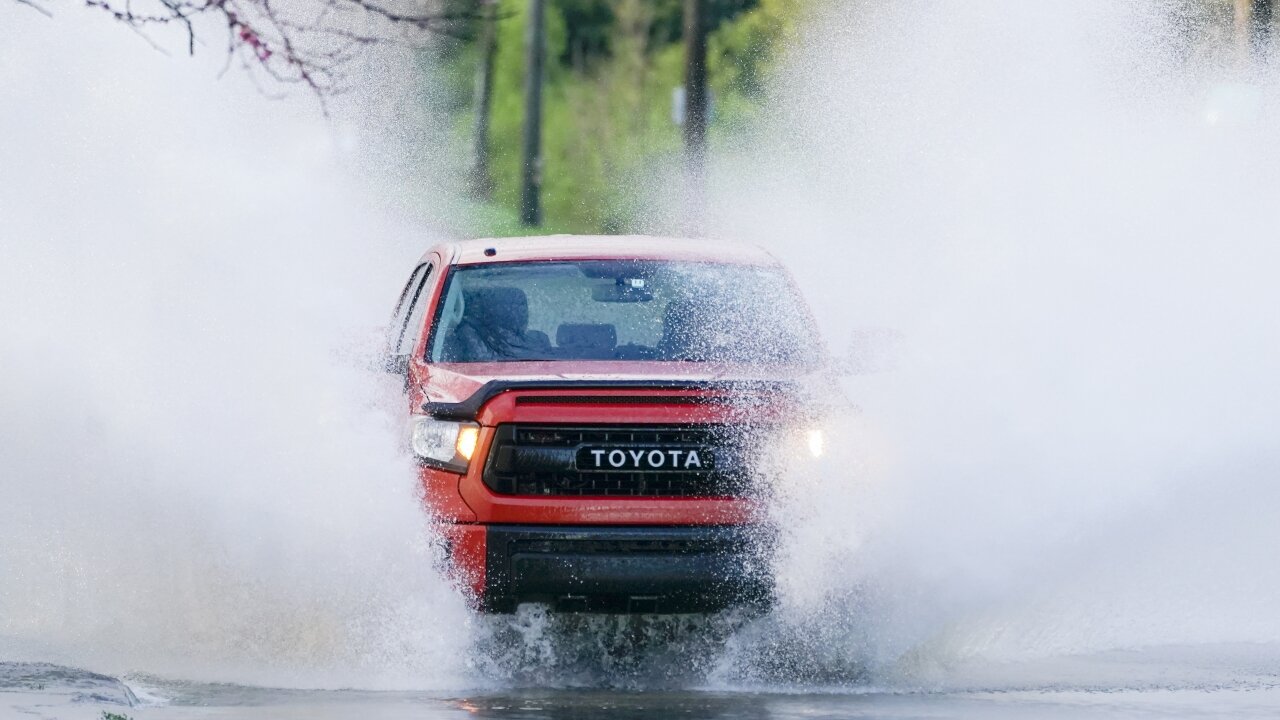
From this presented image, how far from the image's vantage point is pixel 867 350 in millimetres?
10641

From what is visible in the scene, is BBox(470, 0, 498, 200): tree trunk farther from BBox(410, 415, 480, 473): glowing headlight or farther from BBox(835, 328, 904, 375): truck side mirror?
BBox(410, 415, 480, 473): glowing headlight

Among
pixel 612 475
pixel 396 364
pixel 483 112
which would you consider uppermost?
pixel 483 112

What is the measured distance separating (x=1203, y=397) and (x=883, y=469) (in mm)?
2997

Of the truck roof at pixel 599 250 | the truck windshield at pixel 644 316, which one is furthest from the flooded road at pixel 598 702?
the truck roof at pixel 599 250

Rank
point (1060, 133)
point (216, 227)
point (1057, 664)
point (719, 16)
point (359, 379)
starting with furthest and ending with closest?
point (719, 16)
point (1060, 133)
point (216, 227)
point (359, 379)
point (1057, 664)

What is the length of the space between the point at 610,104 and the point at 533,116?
13.4 m

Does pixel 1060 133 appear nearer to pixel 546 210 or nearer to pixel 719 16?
pixel 546 210

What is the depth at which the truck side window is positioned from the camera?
11273mm

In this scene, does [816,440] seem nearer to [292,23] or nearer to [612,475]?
[612,475]

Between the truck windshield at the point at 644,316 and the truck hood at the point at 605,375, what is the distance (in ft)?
1.17

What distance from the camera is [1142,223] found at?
15.1 m

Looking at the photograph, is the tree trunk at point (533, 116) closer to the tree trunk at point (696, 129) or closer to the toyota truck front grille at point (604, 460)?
the tree trunk at point (696, 129)

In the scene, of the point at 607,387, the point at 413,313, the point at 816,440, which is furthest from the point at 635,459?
the point at 413,313

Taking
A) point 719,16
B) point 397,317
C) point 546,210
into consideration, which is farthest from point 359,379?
point 719,16
